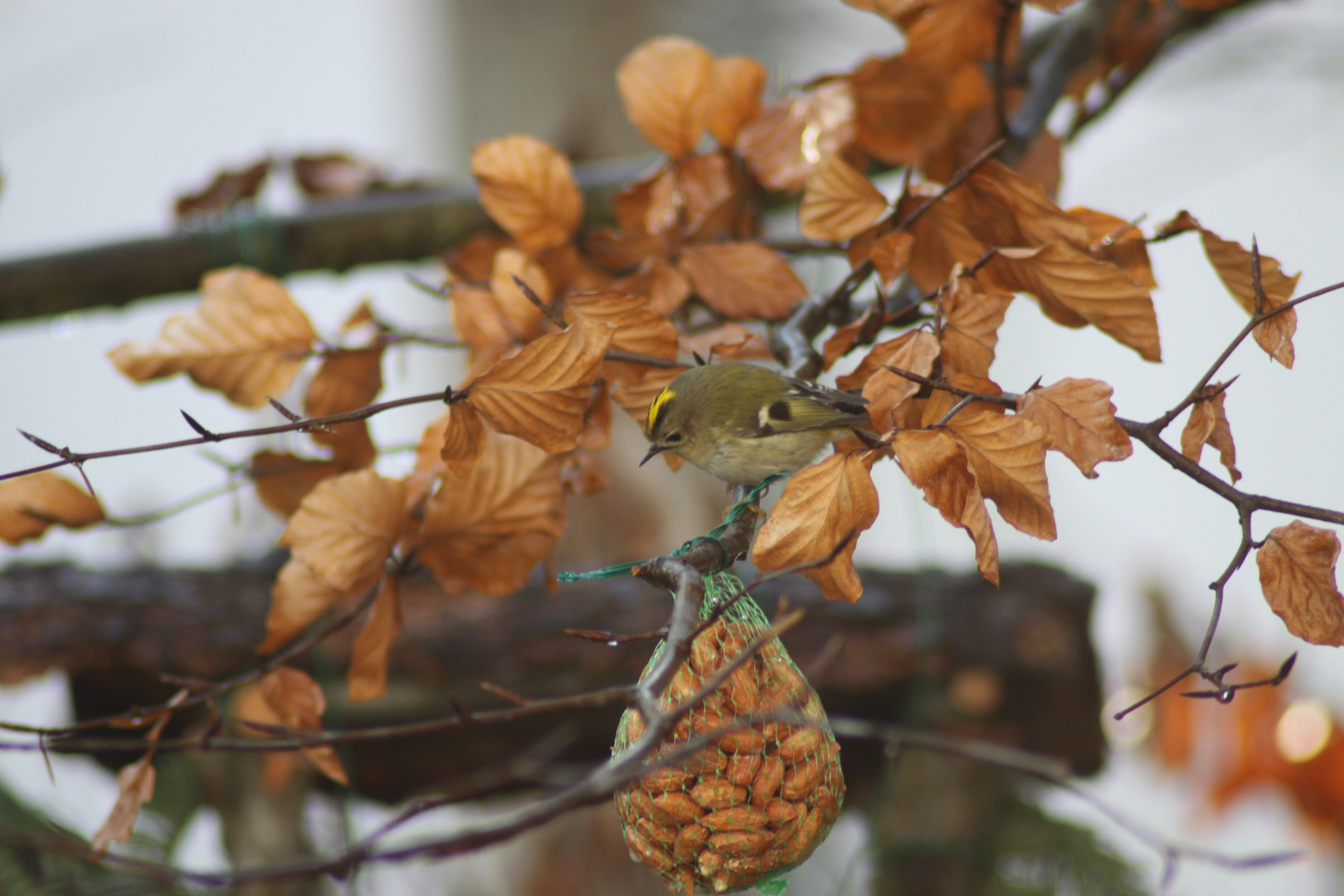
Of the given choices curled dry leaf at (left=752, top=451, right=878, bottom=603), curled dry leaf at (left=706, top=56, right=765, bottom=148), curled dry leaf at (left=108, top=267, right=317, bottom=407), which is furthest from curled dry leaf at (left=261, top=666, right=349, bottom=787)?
curled dry leaf at (left=706, top=56, right=765, bottom=148)

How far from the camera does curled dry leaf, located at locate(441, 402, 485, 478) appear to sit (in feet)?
1.20

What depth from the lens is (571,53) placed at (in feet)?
6.16

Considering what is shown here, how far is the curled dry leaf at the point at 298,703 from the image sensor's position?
0.45 metres

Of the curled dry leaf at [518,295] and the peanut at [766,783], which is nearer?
the peanut at [766,783]

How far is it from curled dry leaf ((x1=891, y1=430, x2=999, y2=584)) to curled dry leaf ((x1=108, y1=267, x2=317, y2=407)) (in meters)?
0.33

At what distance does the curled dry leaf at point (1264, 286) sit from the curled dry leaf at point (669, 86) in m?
0.26

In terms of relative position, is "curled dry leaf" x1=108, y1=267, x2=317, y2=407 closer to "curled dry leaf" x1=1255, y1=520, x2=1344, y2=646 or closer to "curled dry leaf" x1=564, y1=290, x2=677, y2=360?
"curled dry leaf" x1=564, y1=290, x2=677, y2=360

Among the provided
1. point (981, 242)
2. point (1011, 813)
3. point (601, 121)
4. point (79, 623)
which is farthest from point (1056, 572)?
point (601, 121)

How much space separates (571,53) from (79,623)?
150cm

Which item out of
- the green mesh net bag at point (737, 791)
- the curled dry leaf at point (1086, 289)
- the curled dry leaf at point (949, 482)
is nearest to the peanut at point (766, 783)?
the green mesh net bag at point (737, 791)

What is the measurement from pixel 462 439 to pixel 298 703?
0.18 meters

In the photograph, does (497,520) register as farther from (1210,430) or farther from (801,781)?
(1210,430)

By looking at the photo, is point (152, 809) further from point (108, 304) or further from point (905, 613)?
point (905, 613)

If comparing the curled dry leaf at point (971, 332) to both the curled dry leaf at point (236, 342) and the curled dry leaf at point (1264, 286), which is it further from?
the curled dry leaf at point (236, 342)
